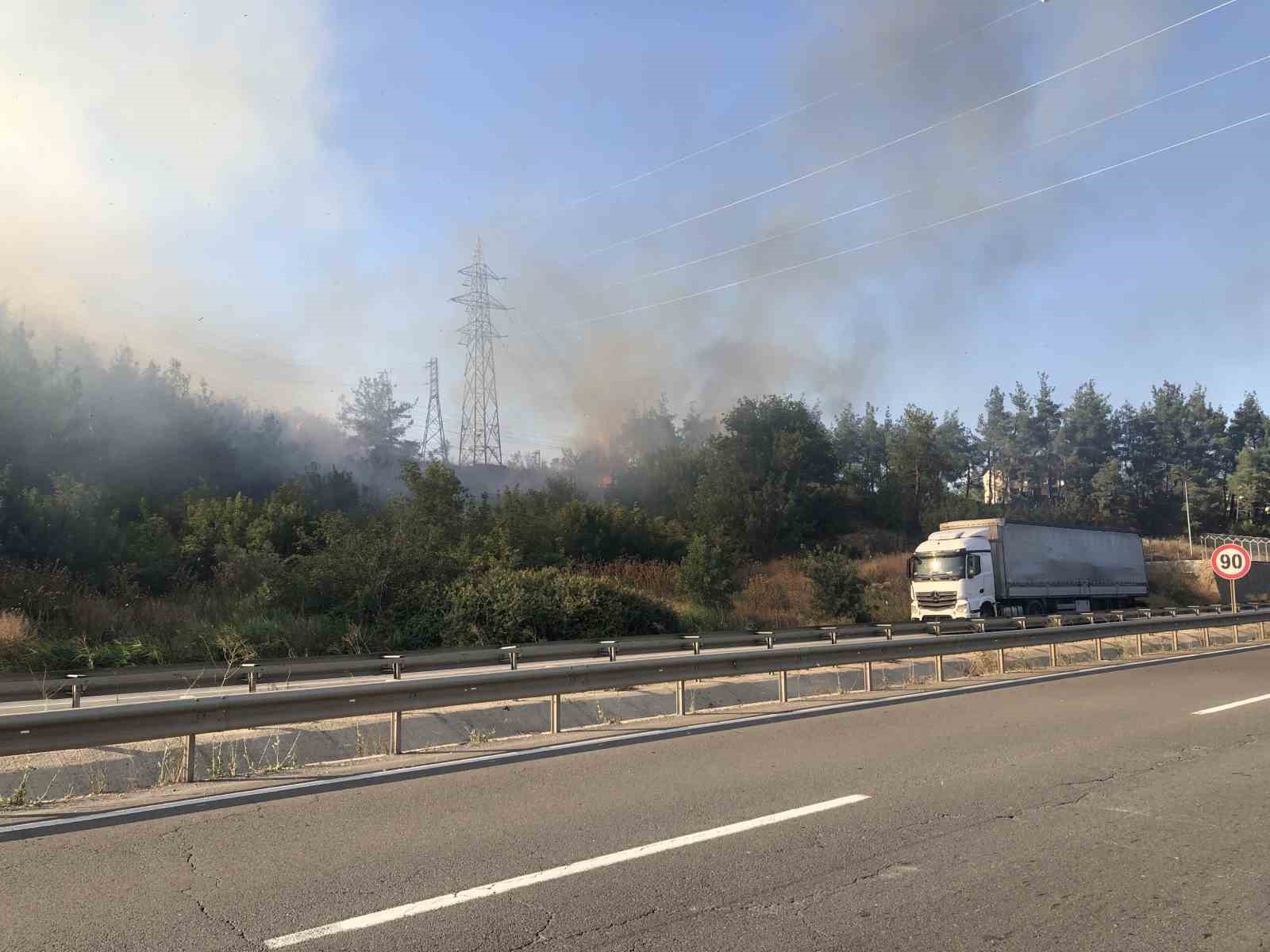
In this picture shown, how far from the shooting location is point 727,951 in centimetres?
410

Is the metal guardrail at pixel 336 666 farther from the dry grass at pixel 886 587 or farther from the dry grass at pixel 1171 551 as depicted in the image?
the dry grass at pixel 1171 551

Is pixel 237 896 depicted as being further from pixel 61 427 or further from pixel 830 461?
pixel 830 461

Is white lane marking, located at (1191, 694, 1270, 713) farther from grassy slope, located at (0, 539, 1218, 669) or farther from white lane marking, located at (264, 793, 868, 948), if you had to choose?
grassy slope, located at (0, 539, 1218, 669)

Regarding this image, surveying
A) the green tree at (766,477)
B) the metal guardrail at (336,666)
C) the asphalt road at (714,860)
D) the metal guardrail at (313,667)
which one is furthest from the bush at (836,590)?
the asphalt road at (714,860)

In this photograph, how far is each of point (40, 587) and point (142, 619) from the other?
221cm

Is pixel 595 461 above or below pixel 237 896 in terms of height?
above

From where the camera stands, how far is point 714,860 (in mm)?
5410

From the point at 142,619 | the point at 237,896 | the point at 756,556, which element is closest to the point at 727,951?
the point at 237,896

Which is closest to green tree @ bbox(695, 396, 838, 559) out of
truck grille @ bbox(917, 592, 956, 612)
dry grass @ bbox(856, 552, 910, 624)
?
dry grass @ bbox(856, 552, 910, 624)

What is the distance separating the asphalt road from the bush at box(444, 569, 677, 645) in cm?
1499

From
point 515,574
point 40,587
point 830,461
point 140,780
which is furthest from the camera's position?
point 830,461

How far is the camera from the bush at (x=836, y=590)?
110ft

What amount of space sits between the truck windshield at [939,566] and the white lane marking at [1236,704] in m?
17.8

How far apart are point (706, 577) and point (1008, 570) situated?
10.2 meters
